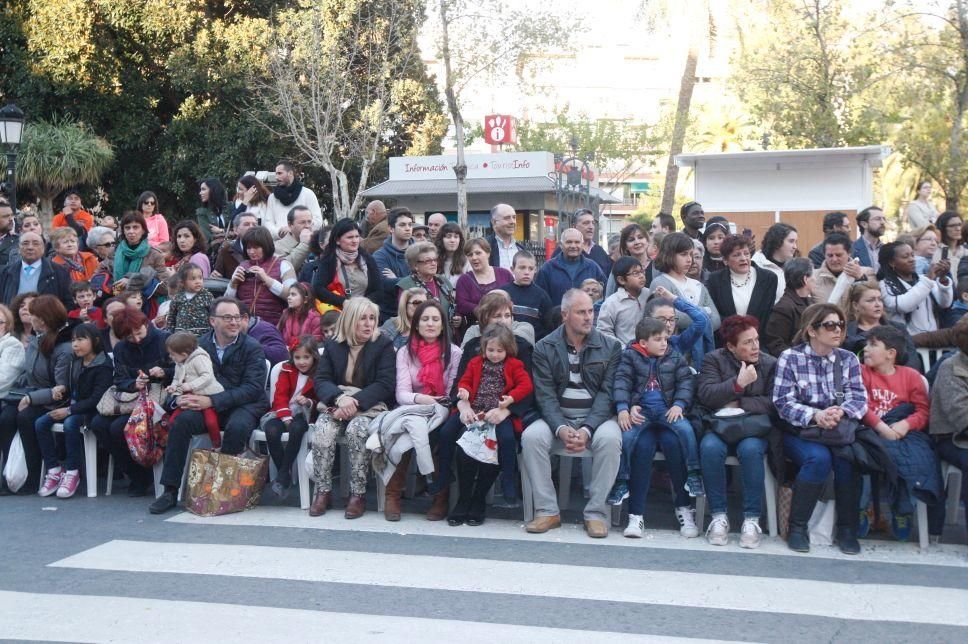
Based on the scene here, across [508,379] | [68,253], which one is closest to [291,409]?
[508,379]

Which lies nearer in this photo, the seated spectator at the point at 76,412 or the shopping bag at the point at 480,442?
the shopping bag at the point at 480,442

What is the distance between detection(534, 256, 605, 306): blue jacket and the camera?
928 cm

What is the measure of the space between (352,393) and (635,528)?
2386 millimetres

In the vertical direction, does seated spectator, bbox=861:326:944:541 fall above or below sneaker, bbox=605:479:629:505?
above

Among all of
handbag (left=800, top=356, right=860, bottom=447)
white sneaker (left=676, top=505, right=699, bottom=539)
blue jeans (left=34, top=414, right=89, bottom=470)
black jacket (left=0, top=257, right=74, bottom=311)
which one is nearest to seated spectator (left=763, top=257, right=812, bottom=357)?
handbag (left=800, top=356, right=860, bottom=447)

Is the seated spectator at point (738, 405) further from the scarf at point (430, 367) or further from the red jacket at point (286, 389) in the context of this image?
the red jacket at point (286, 389)

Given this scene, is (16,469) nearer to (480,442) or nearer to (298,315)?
(298,315)

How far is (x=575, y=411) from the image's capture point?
725 cm

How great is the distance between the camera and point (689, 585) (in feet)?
18.5

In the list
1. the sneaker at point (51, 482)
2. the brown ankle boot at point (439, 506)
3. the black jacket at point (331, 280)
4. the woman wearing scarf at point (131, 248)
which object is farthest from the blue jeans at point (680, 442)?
the woman wearing scarf at point (131, 248)

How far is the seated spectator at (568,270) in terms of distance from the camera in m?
9.26

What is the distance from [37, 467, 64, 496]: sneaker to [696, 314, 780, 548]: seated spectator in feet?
17.8

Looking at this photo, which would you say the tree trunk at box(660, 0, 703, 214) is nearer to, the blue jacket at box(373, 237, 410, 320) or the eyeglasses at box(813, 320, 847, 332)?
the blue jacket at box(373, 237, 410, 320)

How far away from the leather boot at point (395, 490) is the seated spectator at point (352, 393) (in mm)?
213
